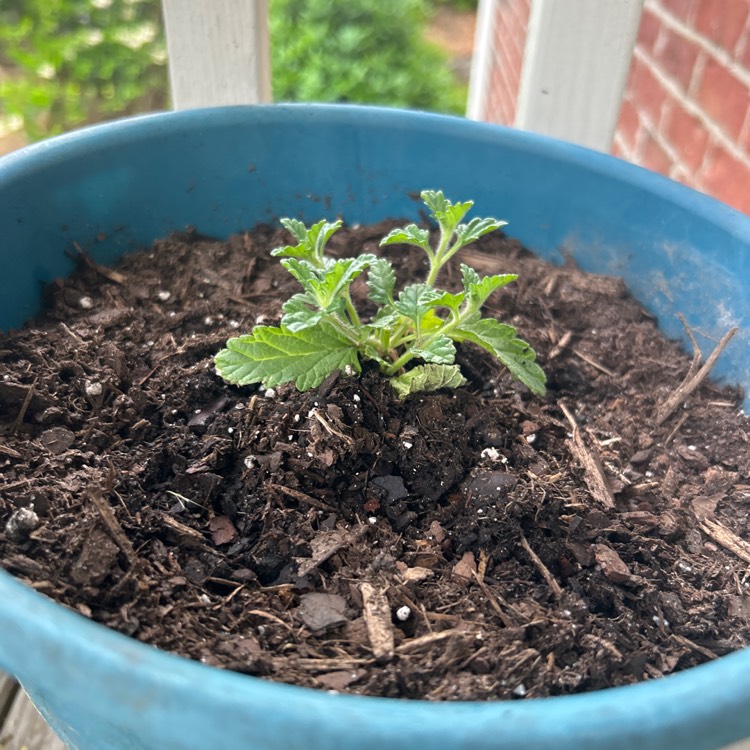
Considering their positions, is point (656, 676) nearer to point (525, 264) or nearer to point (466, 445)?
point (466, 445)

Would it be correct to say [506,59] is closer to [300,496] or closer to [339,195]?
[339,195]

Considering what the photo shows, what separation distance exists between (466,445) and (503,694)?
34 centimetres

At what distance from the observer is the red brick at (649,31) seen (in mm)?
1985

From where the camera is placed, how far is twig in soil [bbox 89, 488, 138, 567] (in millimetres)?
725

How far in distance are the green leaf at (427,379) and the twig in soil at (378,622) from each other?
0.26 m

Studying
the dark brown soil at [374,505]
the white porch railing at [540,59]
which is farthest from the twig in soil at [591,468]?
the white porch railing at [540,59]

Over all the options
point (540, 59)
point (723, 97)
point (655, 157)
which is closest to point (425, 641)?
point (540, 59)

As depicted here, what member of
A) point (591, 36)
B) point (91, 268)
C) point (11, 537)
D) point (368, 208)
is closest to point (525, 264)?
point (368, 208)

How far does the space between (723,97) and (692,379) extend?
901 millimetres

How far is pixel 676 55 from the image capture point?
72.7 inches

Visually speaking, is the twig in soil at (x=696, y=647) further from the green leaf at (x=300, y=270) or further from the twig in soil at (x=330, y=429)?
the green leaf at (x=300, y=270)

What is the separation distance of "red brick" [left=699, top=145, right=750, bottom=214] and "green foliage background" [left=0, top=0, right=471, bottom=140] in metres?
2.18

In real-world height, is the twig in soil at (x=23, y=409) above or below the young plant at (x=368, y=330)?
below

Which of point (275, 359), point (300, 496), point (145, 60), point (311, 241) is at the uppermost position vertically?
point (311, 241)
